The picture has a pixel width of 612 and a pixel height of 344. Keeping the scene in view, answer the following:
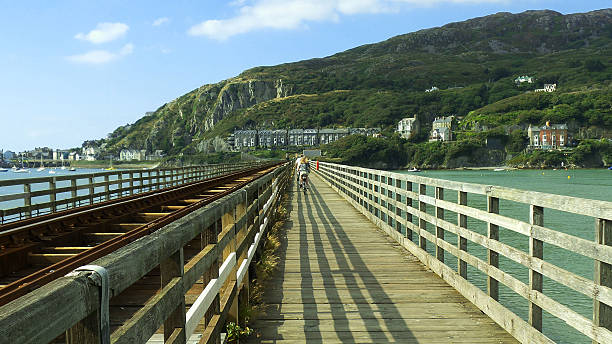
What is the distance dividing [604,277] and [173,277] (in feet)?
9.42

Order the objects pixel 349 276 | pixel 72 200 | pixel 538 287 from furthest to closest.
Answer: pixel 72 200
pixel 349 276
pixel 538 287

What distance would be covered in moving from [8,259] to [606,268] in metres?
5.23

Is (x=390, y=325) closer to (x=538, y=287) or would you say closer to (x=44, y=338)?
(x=538, y=287)

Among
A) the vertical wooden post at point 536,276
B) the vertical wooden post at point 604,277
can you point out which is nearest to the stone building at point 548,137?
the vertical wooden post at point 536,276

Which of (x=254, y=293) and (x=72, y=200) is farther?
(x=72, y=200)

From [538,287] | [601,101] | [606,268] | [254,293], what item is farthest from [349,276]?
[601,101]

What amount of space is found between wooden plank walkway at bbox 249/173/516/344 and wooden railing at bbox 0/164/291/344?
119 cm

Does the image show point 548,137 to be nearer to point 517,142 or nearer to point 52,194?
point 517,142

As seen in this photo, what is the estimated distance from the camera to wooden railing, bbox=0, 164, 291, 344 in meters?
1.11

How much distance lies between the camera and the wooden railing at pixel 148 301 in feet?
3.65

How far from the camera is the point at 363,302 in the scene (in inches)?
224

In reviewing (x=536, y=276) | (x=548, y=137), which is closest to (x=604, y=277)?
(x=536, y=276)

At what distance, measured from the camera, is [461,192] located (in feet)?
19.8

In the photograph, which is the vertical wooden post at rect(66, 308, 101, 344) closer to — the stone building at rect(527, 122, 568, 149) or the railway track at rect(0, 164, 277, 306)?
the railway track at rect(0, 164, 277, 306)
